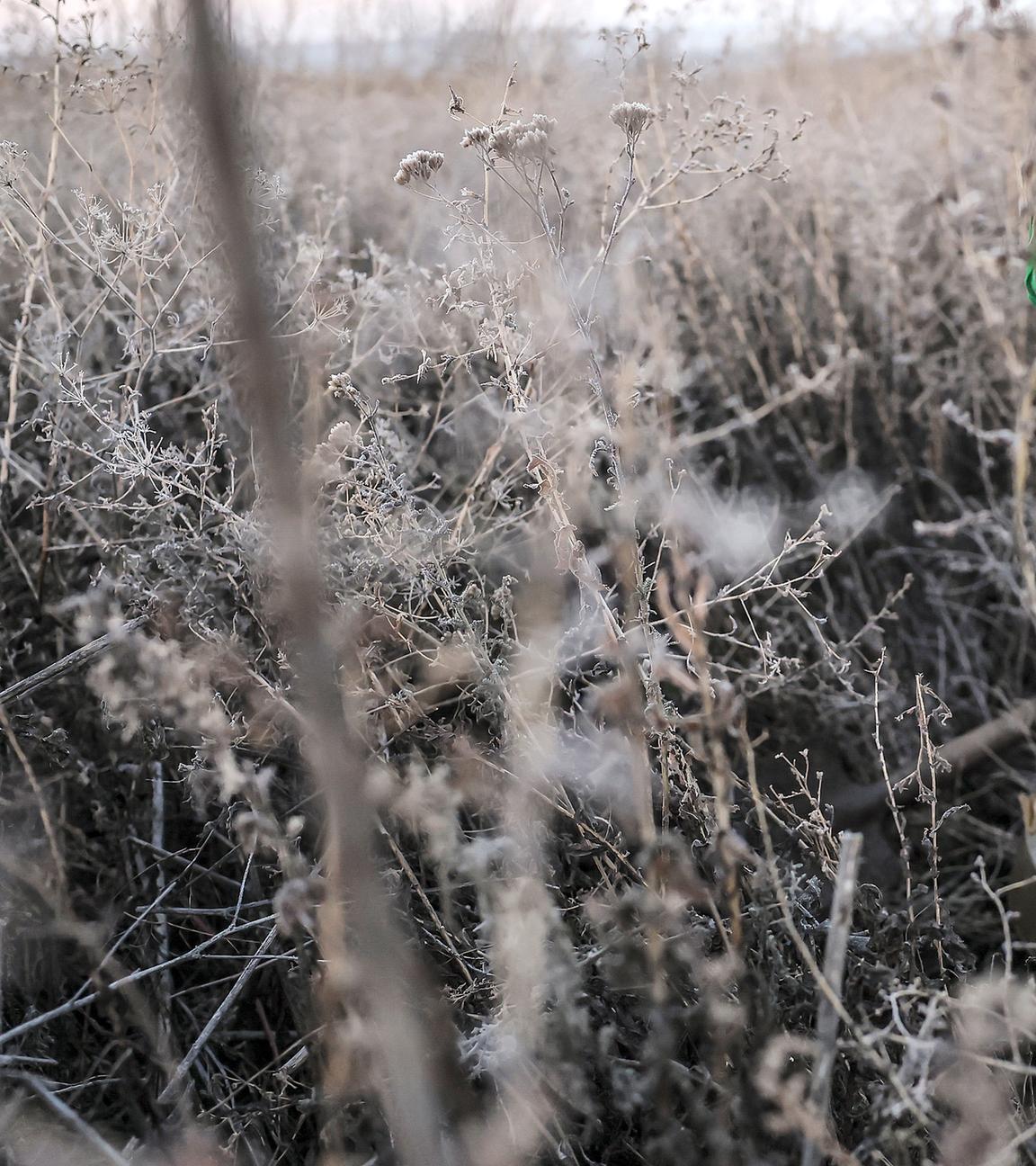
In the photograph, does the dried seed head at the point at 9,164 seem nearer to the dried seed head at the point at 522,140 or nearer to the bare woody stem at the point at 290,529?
the dried seed head at the point at 522,140

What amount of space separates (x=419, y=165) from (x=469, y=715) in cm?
78

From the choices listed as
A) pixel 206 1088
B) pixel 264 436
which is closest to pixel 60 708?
pixel 206 1088

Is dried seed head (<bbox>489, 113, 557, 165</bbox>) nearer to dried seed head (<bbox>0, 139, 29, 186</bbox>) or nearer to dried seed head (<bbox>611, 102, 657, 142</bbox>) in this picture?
dried seed head (<bbox>611, 102, 657, 142</bbox>)

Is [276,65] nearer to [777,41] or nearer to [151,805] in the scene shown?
[777,41]

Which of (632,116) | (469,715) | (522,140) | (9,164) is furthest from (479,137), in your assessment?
(469,715)

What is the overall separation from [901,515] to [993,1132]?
177cm

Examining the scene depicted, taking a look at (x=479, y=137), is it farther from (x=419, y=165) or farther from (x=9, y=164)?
(x=9, y=164)

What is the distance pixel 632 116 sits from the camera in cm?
111

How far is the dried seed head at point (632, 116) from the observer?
3.61ft

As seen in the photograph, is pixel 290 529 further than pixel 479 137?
No

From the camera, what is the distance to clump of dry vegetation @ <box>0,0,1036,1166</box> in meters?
0.89

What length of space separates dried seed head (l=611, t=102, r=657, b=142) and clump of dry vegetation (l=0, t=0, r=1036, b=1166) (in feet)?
0.07

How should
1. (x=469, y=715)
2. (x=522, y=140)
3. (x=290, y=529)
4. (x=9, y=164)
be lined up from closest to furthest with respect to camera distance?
(x=290, y=529) → (x=522, y=140) → (x=9, y=164) → (x=469, y=715)

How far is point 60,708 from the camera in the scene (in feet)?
5.14
